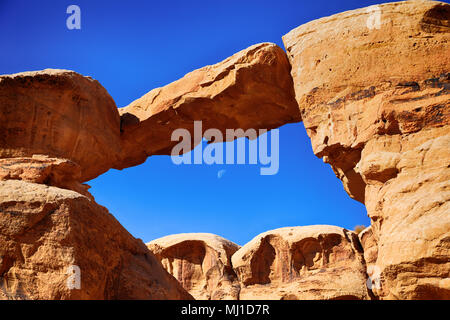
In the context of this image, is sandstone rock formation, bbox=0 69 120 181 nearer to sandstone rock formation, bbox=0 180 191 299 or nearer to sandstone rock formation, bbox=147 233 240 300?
sandstone rock formation, bbox=0 180 191 299

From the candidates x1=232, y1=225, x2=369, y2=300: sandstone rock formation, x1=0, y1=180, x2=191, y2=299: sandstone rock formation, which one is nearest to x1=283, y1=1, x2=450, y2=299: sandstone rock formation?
x1=0, y1=180, x2=191, y2=299: sandstone rock formation

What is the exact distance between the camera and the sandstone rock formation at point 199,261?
16828mm

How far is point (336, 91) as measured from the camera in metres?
8.35

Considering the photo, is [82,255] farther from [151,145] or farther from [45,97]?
[151,145]

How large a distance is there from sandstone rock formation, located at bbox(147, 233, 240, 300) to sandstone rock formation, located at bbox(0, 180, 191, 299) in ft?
32.8

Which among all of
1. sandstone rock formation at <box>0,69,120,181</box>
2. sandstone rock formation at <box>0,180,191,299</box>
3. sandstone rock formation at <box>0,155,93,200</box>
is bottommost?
sandstone rock formation at <box>0,180,191,299</box>

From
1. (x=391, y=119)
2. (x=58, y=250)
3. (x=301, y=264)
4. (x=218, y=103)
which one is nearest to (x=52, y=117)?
(x=218, y=103)

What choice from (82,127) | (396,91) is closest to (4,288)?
(82,127)

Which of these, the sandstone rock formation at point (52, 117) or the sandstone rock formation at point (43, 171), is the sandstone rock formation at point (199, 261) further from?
the sandstone rock formation at point (43, 171)

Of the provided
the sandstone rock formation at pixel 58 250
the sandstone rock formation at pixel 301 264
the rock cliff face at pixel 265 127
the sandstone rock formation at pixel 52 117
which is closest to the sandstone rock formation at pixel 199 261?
the sandstone rock formation at pixel 301 264

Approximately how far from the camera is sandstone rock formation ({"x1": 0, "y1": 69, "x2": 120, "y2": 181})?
9.10 metres

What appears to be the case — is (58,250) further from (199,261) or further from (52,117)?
(199,261)

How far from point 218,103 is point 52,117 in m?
3.35
